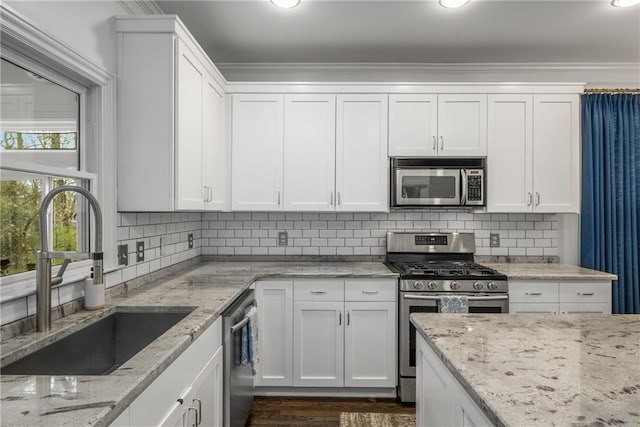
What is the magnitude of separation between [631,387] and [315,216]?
9.47 feet

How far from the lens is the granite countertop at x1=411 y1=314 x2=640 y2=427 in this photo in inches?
35.0

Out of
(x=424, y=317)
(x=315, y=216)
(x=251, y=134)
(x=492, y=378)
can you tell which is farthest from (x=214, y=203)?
(x=492, y=378)

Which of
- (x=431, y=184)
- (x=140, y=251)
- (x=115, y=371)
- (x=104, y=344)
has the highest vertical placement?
(x=431, y=184)

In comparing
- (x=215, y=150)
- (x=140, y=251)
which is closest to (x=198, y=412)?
(x=140, y=251)

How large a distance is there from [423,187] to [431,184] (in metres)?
0.07

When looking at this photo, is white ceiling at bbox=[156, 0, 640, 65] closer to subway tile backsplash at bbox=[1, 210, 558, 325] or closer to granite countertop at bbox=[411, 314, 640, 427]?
subway tile backsplash at bbox=[1, 210, 558, 325]

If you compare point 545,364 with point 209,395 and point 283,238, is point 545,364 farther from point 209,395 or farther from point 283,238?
point 283,238

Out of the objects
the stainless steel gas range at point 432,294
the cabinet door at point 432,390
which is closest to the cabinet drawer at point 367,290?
the stainless steel gas range at point 432,294

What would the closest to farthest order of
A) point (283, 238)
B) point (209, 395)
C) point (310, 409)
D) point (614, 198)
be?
point (209, 395) → point (310, 409) → point (614, 198) → point (283, 238)

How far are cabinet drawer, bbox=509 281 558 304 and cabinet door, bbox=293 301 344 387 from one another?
1.25 meters

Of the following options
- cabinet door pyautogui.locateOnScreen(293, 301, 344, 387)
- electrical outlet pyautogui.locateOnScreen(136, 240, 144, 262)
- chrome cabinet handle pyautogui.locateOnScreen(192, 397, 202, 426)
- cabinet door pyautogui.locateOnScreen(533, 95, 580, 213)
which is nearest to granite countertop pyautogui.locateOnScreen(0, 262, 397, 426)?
electrical outlet pyautogui.locateOnScreen(136, 240, 144, 262)

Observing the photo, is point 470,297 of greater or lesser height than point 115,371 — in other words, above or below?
below

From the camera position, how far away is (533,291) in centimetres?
308

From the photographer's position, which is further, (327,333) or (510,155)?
(510,155)
